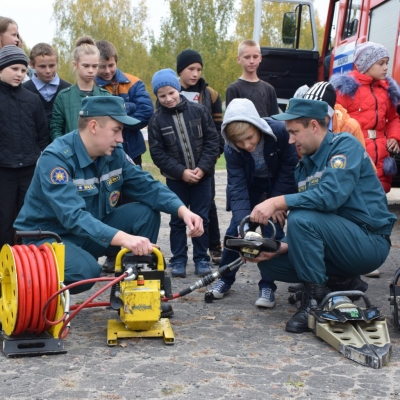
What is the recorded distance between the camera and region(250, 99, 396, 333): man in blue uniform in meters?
4.21

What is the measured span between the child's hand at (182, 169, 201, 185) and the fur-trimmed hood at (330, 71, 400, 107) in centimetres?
166

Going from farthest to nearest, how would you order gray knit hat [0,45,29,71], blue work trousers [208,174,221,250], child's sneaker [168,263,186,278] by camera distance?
blue work trousers [208,174,221,250], child's sneaker [168,263,186,278], gray knit hat [0,45,29,71]

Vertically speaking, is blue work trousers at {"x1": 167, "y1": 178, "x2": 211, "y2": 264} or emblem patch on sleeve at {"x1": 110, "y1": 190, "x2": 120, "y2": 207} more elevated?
emblem patch on sleeve at {"x1": 110, "y1": 190, "x2": 120, "y2": 207}

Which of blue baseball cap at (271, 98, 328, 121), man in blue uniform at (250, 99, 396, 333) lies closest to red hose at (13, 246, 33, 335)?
man in blue uniform at (250, 99, 396, 333)

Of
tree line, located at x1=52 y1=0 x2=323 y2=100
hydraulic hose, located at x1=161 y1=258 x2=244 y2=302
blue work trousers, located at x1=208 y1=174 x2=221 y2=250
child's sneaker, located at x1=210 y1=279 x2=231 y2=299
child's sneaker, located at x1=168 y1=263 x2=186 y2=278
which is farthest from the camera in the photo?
tree line, located at x1=52 y1=0 x2=323 y2=100

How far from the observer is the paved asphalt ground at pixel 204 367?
3.30 m

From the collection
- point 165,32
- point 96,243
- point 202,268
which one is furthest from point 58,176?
point 165,32

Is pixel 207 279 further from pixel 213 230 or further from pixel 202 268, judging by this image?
pixel 213 230

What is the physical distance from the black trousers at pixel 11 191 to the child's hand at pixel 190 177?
3.98 ft

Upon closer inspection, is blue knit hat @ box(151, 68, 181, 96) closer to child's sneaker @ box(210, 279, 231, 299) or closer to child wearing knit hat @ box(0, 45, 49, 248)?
child wearing knit hat @ box(0, 45, 49, 248)

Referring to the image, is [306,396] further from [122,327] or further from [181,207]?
[181,207]

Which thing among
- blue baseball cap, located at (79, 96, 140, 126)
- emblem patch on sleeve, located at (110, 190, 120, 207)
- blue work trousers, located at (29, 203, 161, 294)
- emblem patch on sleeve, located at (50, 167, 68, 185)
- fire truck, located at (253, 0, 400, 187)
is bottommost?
blue work trousers, located at (29, 203, 161, 294)

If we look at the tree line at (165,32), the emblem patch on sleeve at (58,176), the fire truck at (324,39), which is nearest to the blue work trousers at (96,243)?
the emblem patch on sleeve at (58,176)

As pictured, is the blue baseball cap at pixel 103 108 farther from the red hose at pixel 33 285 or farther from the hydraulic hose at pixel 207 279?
the hydraulic hose at pixel 207 279
